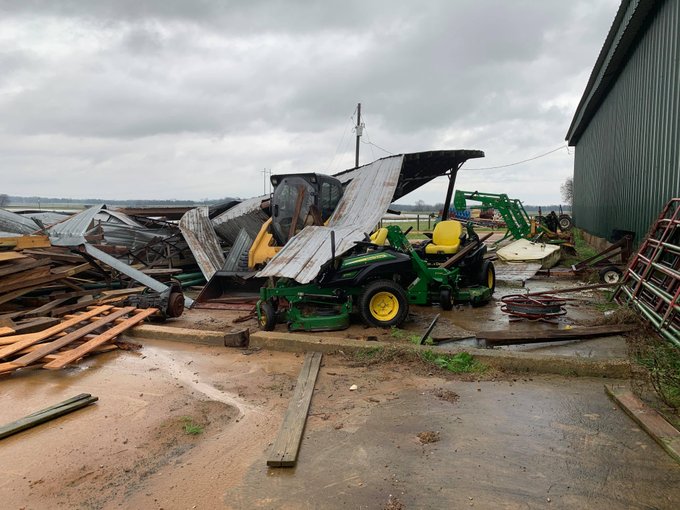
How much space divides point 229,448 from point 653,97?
10.1 metres

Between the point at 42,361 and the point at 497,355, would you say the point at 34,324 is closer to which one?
the point at 42,361

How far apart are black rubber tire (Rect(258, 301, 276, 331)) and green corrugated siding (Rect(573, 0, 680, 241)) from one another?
6.60 m

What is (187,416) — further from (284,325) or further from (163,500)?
(284,325)

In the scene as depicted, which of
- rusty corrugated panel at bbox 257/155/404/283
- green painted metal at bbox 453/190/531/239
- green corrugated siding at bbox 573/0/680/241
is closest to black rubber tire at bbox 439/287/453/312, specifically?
rusty corrugated panel at bbox 257/155/404/283

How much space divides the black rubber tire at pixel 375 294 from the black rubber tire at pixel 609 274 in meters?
5.57

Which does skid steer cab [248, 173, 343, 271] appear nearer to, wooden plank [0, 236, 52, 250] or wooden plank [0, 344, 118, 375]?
wooden plank [0, 344, 118, 375]

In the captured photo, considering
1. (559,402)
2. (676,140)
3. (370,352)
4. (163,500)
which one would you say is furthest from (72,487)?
(676,140)

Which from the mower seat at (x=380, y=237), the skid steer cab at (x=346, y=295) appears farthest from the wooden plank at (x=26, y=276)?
the mower seat at (x=380, y=237)

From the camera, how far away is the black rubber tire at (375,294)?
6590 millimetres

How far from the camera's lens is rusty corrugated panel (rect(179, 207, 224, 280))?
436 inches

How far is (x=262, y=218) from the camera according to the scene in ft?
39.7

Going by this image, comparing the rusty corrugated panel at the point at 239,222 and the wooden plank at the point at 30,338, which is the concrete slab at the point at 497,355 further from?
the rusty corrugated panel at the point at 239,222

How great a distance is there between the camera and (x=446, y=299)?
Result: 7805 millimetres

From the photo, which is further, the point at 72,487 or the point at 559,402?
the point at 559,402
